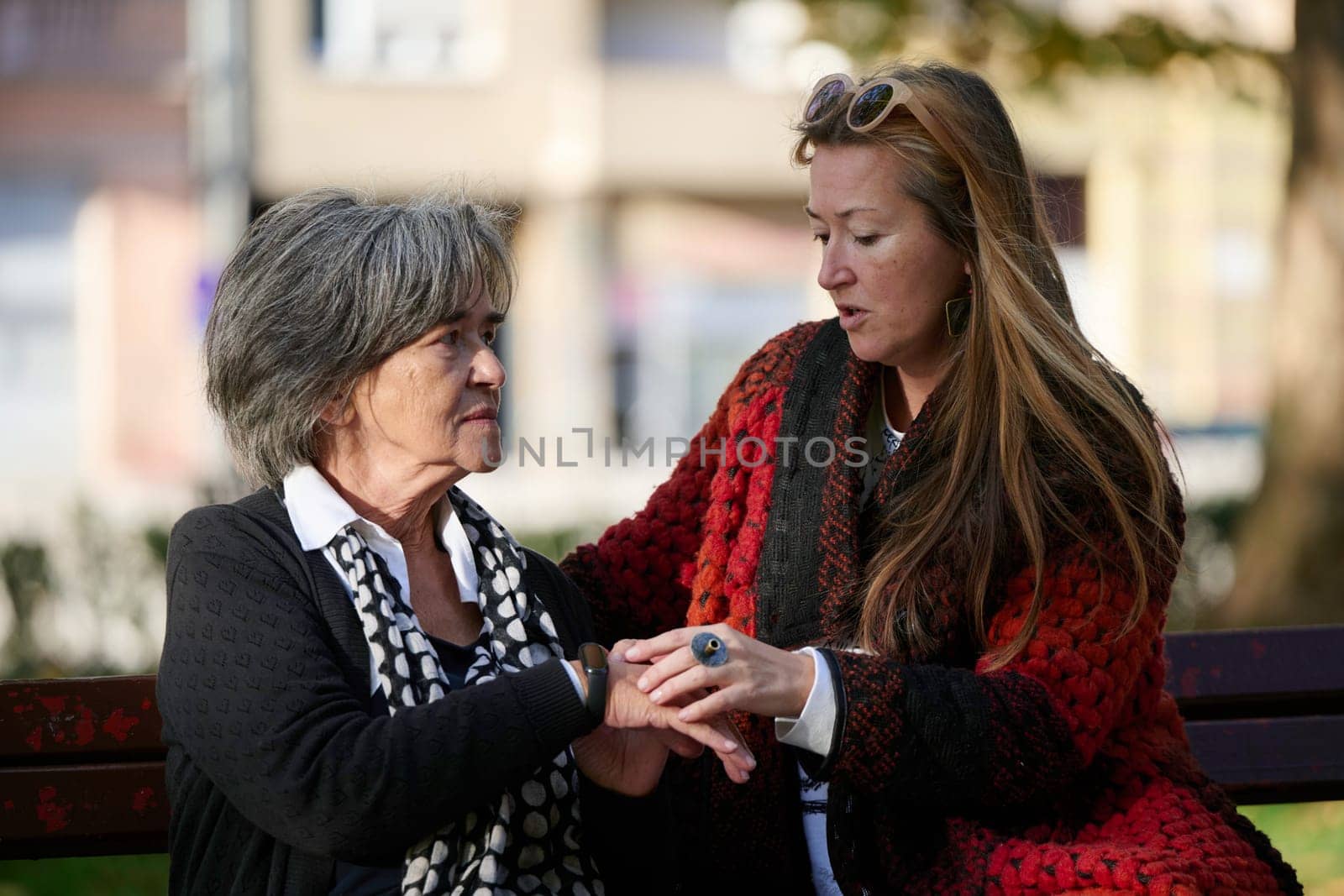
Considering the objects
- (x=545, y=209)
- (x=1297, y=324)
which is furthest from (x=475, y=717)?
(x=545, y=209)

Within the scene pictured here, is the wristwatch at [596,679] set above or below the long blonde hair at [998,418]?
below

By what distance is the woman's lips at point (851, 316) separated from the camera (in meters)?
2.92

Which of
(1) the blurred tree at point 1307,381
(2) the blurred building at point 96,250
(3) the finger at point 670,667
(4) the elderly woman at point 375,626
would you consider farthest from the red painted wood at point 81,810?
(2) the blurred building at point 96,250

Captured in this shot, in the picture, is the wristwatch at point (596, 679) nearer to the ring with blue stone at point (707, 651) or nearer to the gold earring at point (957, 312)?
the ring with blue stone at point (707, 651)

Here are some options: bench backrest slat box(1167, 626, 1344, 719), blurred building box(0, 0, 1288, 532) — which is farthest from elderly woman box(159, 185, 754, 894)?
blurred building box(0, 0, 1288, 532)

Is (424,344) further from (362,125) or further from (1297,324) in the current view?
(362,125)

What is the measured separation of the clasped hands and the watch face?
25 mm

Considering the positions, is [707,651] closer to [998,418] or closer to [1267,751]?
[998,418]

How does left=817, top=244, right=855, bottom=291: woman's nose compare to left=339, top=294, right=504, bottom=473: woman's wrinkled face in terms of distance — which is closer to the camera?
left=339, top=294, right=504, bottom=473: woman's wrinkled face

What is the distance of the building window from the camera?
18172 millimetres

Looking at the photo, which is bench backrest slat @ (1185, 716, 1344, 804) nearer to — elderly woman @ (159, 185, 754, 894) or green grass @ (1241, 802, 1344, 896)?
green grass @ (1241, 802, 1344, 896)

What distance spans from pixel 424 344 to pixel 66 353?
17349mm

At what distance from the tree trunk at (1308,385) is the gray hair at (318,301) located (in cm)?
555

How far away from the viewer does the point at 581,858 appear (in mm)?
2693
